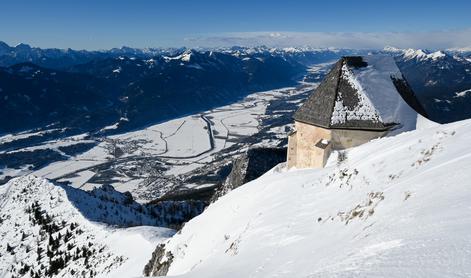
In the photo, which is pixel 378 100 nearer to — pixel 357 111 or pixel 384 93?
pixel 384 93

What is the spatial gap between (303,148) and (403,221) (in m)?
19.3

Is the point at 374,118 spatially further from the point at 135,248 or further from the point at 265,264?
the point at 135,248

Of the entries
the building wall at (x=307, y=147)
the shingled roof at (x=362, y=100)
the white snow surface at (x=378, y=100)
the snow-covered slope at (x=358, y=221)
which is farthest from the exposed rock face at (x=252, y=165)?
the snow-covered slope at (x=358, y=221)

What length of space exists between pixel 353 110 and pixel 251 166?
127 ft

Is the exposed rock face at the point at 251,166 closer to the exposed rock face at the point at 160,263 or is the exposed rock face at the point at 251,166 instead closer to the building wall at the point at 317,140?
the building wall at the point at 317,140

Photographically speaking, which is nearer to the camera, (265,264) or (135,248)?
(265,264)

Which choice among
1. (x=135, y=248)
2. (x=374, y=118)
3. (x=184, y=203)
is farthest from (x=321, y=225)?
(x=184, y=203)

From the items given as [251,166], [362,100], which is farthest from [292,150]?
[251,166]

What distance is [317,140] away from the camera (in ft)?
94.3

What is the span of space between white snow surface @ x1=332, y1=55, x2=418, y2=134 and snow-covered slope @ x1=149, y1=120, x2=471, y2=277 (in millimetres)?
3565

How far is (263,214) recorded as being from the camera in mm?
21297

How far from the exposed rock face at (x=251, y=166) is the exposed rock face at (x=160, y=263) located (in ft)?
106

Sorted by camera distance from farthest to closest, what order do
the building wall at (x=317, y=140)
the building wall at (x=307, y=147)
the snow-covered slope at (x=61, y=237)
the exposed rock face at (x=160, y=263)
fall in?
the snow-covered slope at (x=61, y=237) < the building wall at (x=307, y=147) < the building wall at (x=317, y=140) < the exposed rock face at (x=160, y=263)

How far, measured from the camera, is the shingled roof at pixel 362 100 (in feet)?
89.7
